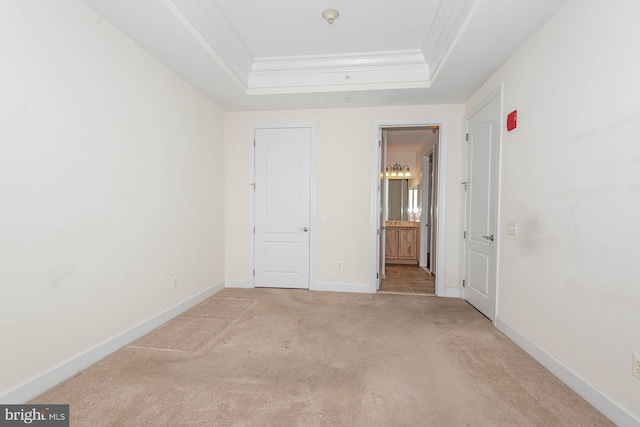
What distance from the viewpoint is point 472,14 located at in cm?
222

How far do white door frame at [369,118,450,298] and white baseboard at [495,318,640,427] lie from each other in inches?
57.0

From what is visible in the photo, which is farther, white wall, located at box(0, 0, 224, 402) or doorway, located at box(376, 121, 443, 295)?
doorway, located at box(376, 121, 443, 295)

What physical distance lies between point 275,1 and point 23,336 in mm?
3038

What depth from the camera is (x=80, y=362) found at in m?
2.12

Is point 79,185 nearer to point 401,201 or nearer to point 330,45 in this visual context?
point 330,45

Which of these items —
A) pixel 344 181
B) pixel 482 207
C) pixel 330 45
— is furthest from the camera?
pixel 344 181

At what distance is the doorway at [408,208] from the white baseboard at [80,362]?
2823 mm

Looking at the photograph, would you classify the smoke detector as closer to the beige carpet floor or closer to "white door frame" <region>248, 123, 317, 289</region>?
"white door frame" <region>248, 123, 317, 289</region>

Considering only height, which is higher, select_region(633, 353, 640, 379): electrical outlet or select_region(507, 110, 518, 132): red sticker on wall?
select_region(507, 110, 518, 132): red sticker on wall

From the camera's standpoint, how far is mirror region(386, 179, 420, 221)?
7242mm

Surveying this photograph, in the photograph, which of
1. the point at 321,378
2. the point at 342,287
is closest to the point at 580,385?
the point at 321,378

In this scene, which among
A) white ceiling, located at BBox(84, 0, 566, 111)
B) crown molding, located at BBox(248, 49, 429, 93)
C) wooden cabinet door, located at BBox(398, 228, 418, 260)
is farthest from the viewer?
wooden cabinet door, located at BBox(398, 228, 418, 260)

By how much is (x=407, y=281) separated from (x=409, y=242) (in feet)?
5.20

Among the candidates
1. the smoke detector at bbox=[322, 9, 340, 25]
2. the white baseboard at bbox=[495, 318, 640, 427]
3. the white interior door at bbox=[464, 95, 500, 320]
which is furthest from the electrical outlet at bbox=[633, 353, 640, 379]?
the smoke detector at bbox=[322, 9, 340, 25]
